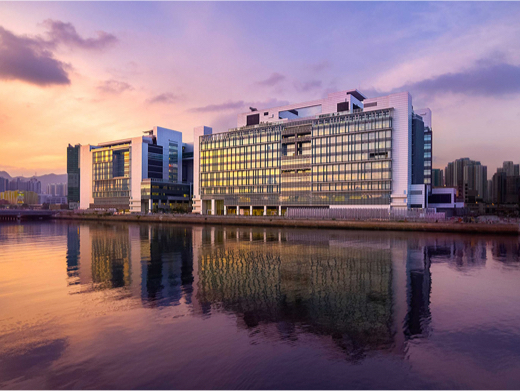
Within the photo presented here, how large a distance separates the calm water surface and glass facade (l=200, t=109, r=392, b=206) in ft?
279

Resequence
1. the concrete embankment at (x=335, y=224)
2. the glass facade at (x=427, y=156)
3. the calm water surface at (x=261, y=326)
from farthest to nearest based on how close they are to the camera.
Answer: the glass facade at (x=427, y=156) < the concrete embankment at (x=335, y=224) < the calm water surface at (x=261, y=326)

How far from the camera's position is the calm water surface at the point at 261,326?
52.6 ft

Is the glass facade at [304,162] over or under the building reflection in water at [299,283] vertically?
over

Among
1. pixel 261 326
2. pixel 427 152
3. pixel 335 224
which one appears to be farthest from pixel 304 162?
pixel 261 326

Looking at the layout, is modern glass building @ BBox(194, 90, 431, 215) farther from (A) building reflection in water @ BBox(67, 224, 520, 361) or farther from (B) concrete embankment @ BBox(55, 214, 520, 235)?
(A) building reflection in water @ BBox(67, 224, 520, 361)

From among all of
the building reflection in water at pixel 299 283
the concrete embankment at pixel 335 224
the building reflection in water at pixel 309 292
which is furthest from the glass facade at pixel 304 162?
the building reflection in water at pixel 309 292

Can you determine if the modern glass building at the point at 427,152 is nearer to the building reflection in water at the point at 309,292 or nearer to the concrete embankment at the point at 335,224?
the concrete embankment at the point at 335,224

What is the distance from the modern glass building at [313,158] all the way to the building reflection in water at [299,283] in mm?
63806

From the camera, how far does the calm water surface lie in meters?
16.0

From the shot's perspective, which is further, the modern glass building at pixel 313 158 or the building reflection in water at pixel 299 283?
Result: the modern glass building at pixel 313 158

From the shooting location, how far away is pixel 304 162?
458 ft

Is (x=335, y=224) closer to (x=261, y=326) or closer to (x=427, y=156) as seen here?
(x=427, y=156)

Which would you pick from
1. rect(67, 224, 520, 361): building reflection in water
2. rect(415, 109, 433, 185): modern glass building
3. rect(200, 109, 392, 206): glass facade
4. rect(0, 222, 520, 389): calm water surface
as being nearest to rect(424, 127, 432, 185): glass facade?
rect(415, 109, 433, 185): modern glass building

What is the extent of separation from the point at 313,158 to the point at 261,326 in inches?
4708
